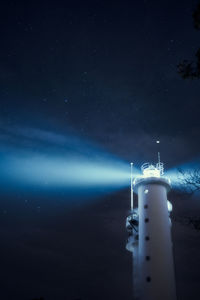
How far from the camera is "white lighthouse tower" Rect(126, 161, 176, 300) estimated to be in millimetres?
26094

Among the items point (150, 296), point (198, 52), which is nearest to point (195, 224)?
point (198, 52)

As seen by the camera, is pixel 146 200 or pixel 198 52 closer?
pixel 198 52

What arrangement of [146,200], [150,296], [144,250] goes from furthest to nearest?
[146,200] → [144,250] → [150,296]

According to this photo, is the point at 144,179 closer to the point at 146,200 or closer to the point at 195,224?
the point at 146,200

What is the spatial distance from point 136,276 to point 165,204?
8.03 m

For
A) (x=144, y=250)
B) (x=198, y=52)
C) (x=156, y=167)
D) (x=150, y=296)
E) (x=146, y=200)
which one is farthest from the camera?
(x=156, y=167)

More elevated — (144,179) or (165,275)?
(144,179)

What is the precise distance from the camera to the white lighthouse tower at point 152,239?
85.6ft

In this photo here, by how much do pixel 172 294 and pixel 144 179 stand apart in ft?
37.5

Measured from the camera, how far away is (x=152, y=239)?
28250 millimetres

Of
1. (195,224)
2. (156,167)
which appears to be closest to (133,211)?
(156,167)

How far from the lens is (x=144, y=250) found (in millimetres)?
28094

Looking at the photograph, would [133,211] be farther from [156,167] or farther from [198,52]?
[198,52]

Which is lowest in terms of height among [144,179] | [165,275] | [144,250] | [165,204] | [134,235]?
[165,275]
